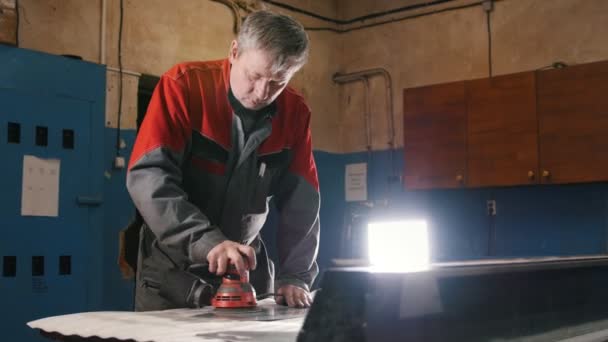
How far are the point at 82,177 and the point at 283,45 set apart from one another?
6.40 ft

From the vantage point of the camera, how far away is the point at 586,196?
4355 mm

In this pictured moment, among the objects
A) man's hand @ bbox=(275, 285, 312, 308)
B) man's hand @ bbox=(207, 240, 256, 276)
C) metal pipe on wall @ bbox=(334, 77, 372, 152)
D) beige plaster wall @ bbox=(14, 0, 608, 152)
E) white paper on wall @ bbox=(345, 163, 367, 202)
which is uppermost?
beige plaster wall @ bbox=(14, 0, 608, 152)

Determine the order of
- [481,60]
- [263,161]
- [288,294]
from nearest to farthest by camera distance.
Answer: [288,294], [263,161], [481,60]

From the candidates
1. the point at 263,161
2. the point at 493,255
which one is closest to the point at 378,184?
the point at 493,255

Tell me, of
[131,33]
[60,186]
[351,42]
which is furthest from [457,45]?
[60,186]

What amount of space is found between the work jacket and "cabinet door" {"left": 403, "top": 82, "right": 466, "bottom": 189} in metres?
2.66

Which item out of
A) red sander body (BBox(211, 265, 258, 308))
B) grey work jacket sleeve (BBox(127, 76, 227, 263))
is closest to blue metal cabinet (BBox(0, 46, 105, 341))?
grey work jacket sleeve (BBox(127, 76, 227, 263))

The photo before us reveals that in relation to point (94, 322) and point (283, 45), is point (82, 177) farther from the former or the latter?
point (94, 322)

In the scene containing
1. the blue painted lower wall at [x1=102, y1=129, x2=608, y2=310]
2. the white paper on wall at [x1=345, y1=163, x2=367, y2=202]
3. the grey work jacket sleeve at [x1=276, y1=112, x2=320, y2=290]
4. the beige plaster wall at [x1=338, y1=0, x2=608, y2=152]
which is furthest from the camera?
the white paper on wall at [x1=345, y1=163, x2=367, y2=202]

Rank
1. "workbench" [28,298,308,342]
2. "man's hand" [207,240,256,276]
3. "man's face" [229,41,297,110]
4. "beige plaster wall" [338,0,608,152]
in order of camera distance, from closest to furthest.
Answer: "workbench" [28,298,308,342]
"man's hand" [207,240,256,276]
"man's face" [229,41,297,110]
"beige plaster wall" [338,0,608,152]

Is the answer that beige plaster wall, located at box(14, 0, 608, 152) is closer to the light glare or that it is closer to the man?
the light glare

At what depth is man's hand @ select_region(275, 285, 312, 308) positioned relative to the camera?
5.62 feet

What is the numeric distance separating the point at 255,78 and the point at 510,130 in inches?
113

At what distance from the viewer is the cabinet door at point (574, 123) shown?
4008 mm
